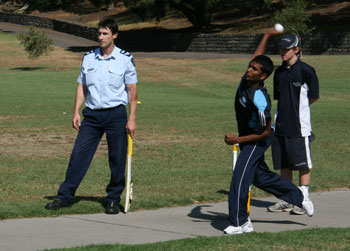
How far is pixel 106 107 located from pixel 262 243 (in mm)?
2442

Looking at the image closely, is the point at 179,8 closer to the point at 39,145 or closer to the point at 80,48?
the point at 80,48

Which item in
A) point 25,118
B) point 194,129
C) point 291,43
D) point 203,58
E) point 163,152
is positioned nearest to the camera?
point 291,43

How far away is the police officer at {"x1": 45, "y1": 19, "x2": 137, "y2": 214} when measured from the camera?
26.7 ft

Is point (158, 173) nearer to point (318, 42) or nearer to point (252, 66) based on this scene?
point (252, 66)

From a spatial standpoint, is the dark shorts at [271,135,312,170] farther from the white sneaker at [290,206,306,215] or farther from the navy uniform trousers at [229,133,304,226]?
the navy uniform trousers at [229,133,304,226]

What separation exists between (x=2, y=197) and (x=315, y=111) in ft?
50.2

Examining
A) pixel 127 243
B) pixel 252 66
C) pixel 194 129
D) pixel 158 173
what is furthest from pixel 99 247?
pixel 194 129

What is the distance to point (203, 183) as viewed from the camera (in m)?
10.5

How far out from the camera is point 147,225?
7.56 metres

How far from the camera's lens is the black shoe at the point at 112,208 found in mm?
8133

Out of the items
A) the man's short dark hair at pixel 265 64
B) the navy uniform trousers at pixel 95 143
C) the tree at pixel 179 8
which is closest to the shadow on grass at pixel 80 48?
the tree at pixel 179 8

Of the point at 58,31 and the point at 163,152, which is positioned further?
the point at 58,31

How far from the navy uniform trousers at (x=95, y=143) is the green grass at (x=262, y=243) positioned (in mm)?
1829

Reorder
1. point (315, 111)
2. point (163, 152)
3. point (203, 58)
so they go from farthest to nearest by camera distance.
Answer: point (203, 58), point (315, 111), point (163, 152)
